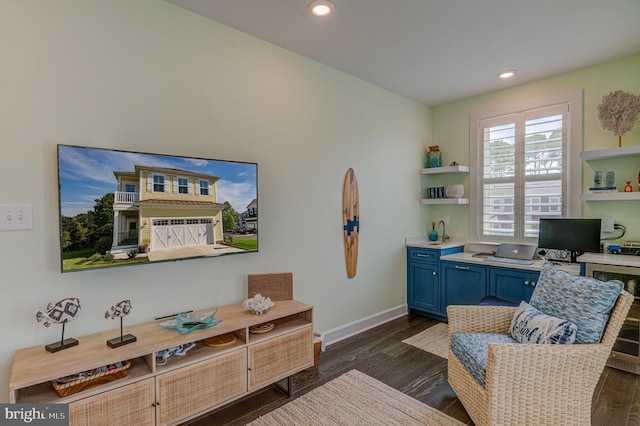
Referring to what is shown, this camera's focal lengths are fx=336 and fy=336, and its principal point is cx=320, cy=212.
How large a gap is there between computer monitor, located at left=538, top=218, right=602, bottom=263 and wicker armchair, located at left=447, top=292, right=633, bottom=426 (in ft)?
5.08

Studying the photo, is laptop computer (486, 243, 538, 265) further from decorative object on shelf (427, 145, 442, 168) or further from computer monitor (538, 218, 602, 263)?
decorative object on shelf (427, 145, 442, 168)

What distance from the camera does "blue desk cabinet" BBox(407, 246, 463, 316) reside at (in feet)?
12.7

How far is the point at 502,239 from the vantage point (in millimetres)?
3904

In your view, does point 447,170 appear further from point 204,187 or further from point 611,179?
point 204,187

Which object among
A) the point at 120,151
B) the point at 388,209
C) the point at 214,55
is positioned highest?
the point at 214,55

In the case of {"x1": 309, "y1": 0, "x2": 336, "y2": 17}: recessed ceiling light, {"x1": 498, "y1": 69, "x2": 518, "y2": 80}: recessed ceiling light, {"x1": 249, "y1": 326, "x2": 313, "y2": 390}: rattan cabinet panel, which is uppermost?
{"x1": 309, "y1": 0, "x2": 336, "y2": 17}: recessed ceiling light

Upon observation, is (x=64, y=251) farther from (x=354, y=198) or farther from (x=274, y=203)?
(x=354, y=198)

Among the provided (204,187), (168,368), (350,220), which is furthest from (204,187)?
(350,220)

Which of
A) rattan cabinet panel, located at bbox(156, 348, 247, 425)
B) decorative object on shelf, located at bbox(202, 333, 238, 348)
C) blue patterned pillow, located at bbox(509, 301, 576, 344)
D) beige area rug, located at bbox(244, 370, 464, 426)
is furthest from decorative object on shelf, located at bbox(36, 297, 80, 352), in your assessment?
blue patterned pillow, located at bbox(509, 301, 576, 344)

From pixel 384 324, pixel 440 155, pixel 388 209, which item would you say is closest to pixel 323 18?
pixel 388 209

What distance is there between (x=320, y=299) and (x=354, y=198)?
107 cm

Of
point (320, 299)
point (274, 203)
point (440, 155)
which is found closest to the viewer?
point (274, 203)

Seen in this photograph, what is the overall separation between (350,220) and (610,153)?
7.83 feet

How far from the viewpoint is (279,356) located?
229cm
